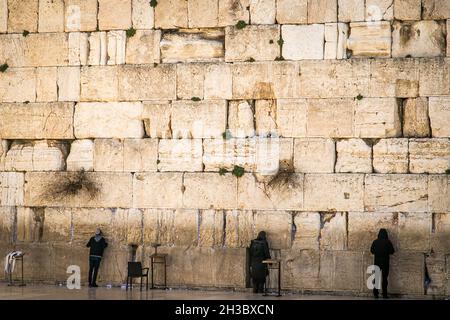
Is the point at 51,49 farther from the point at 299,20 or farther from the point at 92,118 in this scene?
the point at 299,20

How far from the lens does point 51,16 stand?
19.8 metres

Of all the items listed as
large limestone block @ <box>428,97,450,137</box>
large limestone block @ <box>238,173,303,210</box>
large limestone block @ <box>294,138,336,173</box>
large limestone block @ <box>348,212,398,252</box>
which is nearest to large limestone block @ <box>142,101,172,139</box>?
large limestone block @ <box>238,173,303,210</box>

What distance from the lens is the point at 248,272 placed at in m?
18.6

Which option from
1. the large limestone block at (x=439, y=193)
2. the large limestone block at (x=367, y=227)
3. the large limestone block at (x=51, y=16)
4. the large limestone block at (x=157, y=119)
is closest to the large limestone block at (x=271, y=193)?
the large limestone block at (x=367, y=227)

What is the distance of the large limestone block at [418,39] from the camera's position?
18094 mm

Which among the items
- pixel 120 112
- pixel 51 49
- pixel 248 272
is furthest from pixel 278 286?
pixel 51 49

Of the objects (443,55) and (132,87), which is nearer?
(443,55)

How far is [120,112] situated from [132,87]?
54cm

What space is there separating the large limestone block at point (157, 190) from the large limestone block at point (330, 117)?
8.93 ft

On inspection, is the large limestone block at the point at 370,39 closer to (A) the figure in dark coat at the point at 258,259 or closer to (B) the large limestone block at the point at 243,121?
(B) the large limestone block at the point at 243,121

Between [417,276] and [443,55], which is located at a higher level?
[443,55]

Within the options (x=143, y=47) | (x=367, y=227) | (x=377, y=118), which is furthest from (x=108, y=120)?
(x=367, y=227)

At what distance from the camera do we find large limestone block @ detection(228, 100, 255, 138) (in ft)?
61.9

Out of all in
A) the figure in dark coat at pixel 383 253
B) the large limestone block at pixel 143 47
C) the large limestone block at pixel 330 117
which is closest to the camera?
the figure in dark coat at pixel 383 253
